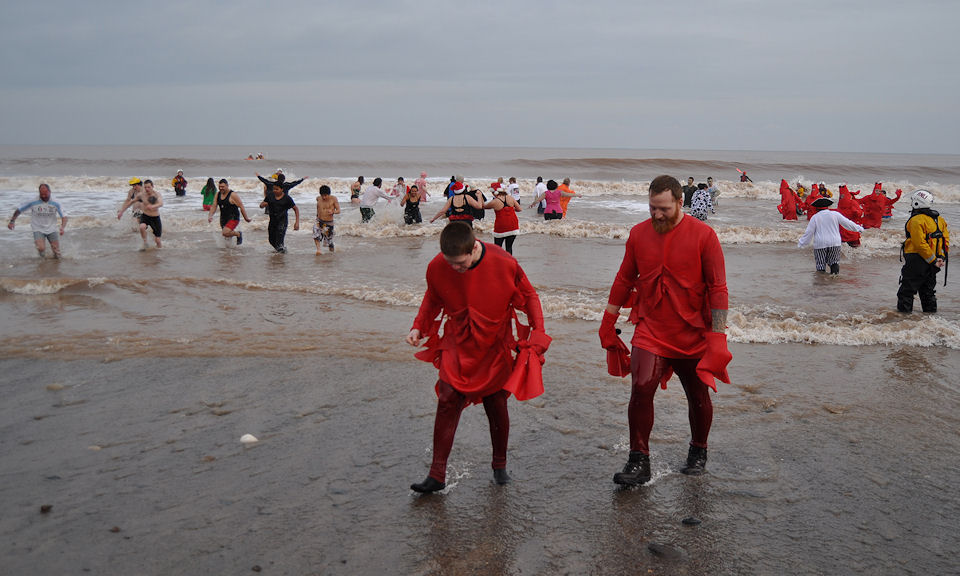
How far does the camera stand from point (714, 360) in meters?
3.93

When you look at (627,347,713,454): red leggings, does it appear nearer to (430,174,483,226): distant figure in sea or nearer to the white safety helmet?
the white safety helmet

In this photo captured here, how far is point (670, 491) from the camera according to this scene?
4.12 m

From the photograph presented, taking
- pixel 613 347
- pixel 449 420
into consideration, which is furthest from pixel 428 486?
pixel 613 347


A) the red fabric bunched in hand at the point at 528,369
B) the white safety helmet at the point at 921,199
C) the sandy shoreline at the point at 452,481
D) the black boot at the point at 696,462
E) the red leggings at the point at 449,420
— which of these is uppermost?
the white safety helmet at the point at 921,199

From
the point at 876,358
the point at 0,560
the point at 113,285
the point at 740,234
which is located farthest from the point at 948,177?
the point at 0,560

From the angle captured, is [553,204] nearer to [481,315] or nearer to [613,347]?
[613,347]

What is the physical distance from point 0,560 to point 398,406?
114 inches

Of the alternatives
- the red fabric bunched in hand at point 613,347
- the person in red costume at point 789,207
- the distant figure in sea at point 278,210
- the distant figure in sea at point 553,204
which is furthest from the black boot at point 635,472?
the person in red costume at point 789,207

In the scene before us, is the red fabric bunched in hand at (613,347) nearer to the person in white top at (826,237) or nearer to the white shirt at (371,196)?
the person in white top at (826,237)

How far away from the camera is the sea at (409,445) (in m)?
3.54

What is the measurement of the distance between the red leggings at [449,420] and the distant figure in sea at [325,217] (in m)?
11.7

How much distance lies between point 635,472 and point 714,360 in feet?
2.80

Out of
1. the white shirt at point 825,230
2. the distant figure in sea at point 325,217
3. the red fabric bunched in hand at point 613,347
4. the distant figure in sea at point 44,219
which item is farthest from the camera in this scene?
the distant figure in sea at point 325,217

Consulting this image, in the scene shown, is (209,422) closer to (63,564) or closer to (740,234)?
(63,564)
